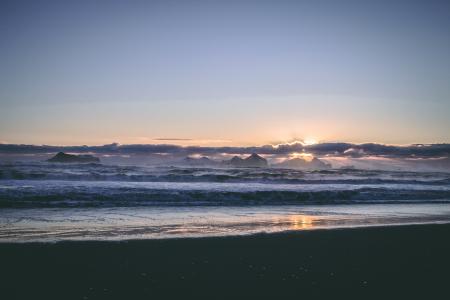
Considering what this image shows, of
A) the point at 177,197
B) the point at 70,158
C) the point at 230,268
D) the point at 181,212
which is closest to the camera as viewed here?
the point at 230,268

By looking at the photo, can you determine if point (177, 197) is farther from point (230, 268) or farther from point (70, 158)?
point (70, 158)

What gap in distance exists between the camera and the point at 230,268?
246 inches

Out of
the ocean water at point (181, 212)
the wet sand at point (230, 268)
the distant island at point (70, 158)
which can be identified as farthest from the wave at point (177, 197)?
the distant island at point (70, 158)

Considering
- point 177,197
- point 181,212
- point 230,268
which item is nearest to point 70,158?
point 177,197

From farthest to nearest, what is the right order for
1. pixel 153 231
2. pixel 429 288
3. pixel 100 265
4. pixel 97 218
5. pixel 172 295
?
pixel 97 218, pixel 153 231, pixel 100 265, pixel 429 288, pixel 172 295

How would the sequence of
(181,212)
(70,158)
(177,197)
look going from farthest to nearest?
(70,158), (177,197), (181,212)

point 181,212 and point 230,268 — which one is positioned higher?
point 230,268

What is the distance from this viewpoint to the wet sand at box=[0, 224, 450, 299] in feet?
16.6

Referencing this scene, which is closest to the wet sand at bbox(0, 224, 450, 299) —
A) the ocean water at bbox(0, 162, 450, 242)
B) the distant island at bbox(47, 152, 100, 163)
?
the ocean water at bbox(0, 162, 450, 242)

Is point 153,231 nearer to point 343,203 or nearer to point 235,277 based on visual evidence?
point 235,277

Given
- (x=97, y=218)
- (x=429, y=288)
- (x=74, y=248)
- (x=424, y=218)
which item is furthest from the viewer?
(x=424, y=218)

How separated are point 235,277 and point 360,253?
114 inches

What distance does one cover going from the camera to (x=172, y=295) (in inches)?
191

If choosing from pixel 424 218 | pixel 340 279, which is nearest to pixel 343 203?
pixel 424 218
